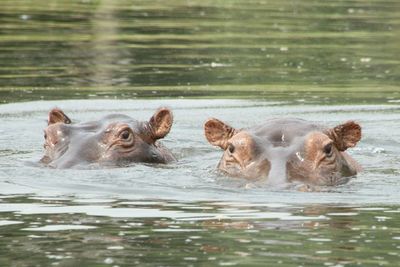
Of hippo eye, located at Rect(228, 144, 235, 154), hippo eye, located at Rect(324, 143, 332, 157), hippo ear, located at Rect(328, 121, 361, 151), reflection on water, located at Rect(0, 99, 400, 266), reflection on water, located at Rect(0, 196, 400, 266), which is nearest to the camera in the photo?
reflection on water, located at Rect(0, 196, 400, 266)

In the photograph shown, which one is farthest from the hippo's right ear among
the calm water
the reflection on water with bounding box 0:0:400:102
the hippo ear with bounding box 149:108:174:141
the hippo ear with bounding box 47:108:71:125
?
the reflection on water with bounding box 0:0:400:102

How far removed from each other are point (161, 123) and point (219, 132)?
0.95 m

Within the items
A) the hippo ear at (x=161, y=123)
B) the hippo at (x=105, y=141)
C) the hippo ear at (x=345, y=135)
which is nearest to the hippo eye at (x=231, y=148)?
the hippo ear at (x=345, y=135)

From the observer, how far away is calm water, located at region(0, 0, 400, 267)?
846 cm

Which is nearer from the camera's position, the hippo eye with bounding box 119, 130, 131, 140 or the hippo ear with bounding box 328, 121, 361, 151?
the hippo ear with bounding box 328, 121, 361, 151

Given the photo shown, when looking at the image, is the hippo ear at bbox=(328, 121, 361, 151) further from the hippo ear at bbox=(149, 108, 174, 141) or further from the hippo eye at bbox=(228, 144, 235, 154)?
the hippo ear at bbox=(149, 108, 174, 141)

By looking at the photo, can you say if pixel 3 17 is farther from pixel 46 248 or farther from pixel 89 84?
pixel 46 248

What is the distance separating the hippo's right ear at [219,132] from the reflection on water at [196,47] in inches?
267

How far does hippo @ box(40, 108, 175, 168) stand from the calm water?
10.0 inches

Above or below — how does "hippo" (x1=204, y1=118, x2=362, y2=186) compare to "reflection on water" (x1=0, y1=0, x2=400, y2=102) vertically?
below

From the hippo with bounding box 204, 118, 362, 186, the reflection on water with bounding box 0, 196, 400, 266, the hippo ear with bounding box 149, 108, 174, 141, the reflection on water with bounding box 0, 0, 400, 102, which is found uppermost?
the reflection on water with bounding box 0, 0, 400, 102

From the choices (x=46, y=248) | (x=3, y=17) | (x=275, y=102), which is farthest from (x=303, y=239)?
(x=3, y=17)

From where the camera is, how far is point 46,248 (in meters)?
8.31

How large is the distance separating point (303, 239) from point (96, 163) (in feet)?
12.3
